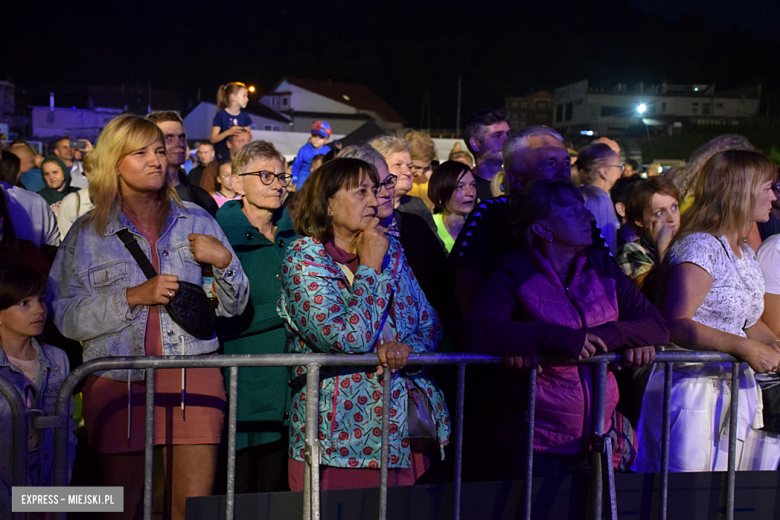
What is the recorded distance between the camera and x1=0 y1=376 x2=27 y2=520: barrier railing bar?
229 centimetres

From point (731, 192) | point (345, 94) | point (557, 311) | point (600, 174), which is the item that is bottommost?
point (557, 311)

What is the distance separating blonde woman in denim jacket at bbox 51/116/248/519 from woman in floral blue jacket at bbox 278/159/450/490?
1.37 feet

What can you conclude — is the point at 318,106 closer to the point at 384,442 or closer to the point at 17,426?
the point at 384,442

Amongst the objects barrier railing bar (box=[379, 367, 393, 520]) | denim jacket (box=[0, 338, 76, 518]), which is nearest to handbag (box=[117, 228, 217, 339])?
denim jacket (box=[0, 338, 76, 518])

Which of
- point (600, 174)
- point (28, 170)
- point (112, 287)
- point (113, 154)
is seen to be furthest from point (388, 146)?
point (28, 170)

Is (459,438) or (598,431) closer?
(459,438)

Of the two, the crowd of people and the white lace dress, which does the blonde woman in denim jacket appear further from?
the white lace dress

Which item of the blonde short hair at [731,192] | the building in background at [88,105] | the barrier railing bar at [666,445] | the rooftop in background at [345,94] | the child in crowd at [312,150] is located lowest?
the barrier railing bar at [666,445]

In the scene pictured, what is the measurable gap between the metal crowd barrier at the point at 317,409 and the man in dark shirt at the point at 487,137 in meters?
2.43

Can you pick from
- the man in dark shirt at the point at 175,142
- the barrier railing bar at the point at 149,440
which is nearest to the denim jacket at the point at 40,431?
the barrier railing bar at the point at 149,440

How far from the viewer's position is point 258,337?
350cm

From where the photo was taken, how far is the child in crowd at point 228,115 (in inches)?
321

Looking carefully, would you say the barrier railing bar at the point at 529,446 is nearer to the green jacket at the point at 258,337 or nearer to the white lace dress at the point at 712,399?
the white lace dress at the point at 712,399

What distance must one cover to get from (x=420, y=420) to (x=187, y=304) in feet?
3.79
